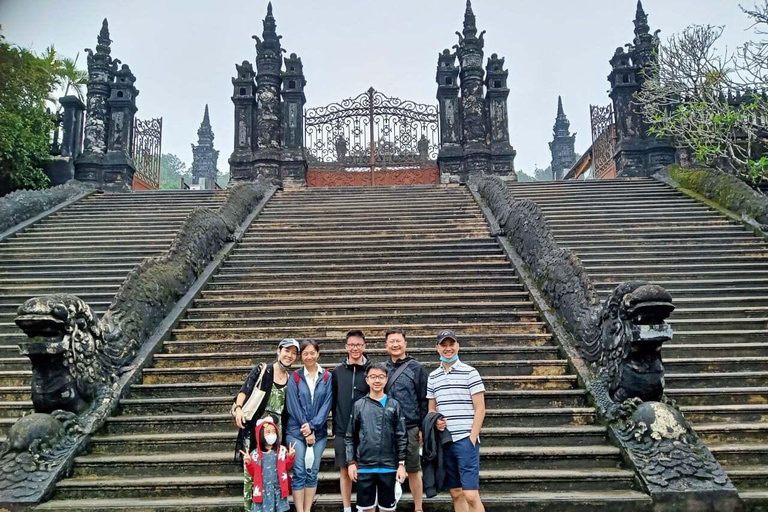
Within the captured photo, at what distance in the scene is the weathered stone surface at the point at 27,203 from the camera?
9422mm

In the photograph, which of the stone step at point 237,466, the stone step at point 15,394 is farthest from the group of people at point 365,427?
the stone step at point 15,394

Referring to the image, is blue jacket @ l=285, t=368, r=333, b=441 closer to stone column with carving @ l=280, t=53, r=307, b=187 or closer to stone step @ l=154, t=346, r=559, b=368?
stone step @ l=154, t=346, r=559, b=368

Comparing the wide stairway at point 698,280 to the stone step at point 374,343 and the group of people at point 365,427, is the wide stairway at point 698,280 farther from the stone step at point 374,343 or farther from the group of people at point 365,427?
the group of people at point 365,427

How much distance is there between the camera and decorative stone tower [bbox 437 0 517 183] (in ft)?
48.0

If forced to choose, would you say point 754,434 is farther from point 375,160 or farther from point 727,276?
point 375,160

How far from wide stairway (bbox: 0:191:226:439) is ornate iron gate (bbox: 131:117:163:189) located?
160 inches

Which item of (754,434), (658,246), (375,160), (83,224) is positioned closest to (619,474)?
(754,434)

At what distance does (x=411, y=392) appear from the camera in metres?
A: 3.26

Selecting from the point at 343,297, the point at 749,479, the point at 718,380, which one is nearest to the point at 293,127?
the point at 343,297

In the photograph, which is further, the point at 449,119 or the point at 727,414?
the point at 449,119

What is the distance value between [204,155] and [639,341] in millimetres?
33627

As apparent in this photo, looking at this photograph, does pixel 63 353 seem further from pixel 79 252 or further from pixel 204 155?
pixel 204 155

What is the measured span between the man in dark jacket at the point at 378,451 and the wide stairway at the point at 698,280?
92.3 inches

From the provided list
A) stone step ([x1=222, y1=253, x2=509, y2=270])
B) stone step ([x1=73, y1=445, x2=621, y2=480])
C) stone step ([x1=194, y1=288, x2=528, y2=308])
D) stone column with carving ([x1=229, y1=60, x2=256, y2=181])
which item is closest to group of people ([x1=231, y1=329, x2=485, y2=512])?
stone step ([x1=73, y1=445, x2=621, y2=480])
